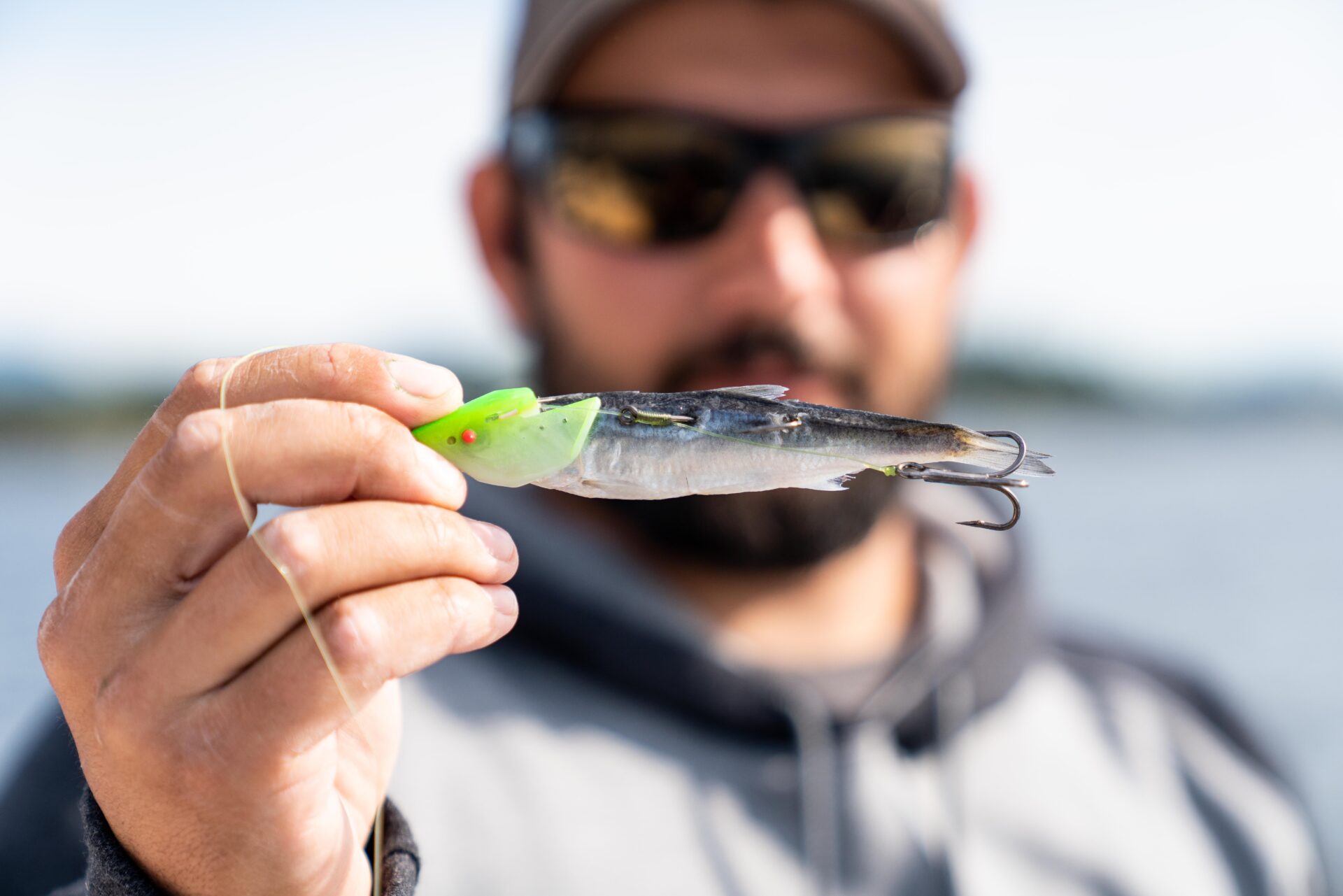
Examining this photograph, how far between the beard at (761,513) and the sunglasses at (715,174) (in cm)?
53

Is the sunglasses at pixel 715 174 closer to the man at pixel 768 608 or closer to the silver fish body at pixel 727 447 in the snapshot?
the man at pixel 768 608

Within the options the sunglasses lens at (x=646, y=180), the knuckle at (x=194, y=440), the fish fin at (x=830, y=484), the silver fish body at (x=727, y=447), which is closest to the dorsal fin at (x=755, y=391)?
the silver fish body at (x=727, y=447)

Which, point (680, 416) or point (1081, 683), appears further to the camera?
point (1081, 683)

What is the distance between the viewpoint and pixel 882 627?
4.48 m

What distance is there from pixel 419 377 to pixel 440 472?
17 centimetres

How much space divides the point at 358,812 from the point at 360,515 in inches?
30.7

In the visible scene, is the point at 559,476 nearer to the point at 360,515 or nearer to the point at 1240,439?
the point at 360,515

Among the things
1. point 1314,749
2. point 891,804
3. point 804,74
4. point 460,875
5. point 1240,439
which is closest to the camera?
point 460,875

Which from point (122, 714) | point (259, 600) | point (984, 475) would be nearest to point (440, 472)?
point (259, 600)

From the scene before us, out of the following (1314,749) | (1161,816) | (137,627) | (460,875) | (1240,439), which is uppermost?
(137,627)

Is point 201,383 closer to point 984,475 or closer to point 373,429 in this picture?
point 373,429

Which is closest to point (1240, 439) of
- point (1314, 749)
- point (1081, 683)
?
point (1314, 749)

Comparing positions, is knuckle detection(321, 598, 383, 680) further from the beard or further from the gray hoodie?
the beard

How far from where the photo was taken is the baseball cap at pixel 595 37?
4094 mm
